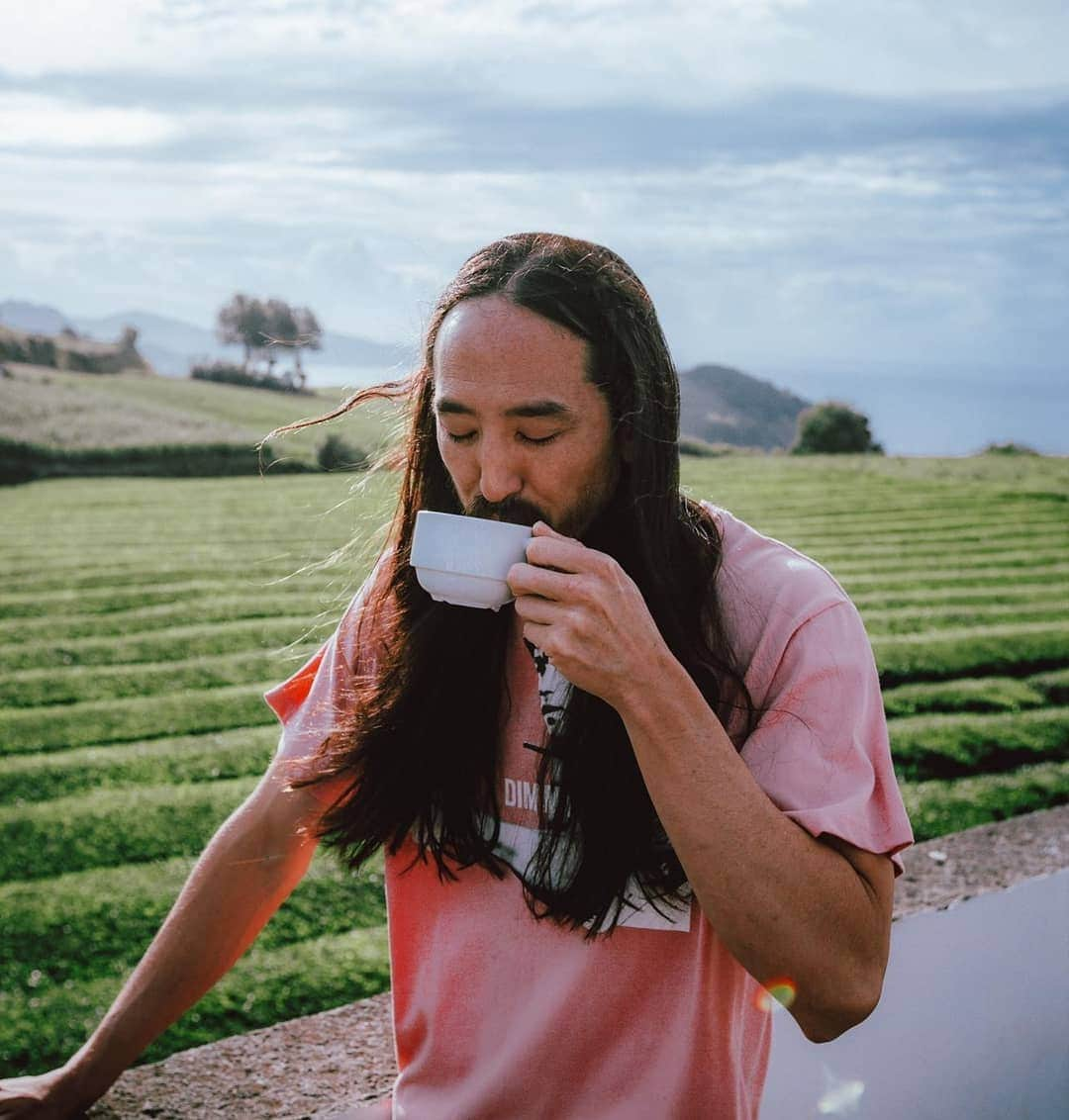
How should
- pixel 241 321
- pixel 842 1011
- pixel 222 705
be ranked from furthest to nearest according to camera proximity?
pixel 241 321 → pixel 222 705 → pixel 842 1011

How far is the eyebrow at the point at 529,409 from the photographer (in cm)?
162

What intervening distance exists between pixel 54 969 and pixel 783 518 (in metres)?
11.6

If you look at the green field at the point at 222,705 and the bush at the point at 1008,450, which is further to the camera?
the bush at the point at 1008,450

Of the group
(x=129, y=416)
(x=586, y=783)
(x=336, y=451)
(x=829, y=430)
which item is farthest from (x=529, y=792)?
(x=829, y=430)

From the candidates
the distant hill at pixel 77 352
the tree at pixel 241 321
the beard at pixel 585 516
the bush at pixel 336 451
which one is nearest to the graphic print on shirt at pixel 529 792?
the beard at pixel 585 516

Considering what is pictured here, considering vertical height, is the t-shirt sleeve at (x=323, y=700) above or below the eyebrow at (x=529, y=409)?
below

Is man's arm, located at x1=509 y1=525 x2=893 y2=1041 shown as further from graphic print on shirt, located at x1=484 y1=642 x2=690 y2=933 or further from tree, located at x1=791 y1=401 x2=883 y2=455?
tree, located at x1=791 y1=401 x2=883 y2=455

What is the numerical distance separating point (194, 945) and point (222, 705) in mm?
4444

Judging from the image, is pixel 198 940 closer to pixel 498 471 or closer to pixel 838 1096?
pixel 498 471

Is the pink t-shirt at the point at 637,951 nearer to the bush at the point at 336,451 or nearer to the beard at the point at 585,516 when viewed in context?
the beard at the point at 585,516

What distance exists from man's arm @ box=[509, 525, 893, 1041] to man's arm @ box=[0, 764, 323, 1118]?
83cm

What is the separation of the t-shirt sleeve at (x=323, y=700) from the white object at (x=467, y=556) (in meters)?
0.56

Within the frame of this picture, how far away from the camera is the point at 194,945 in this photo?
6.39 feet

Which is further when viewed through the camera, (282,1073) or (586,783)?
(282,1073)
